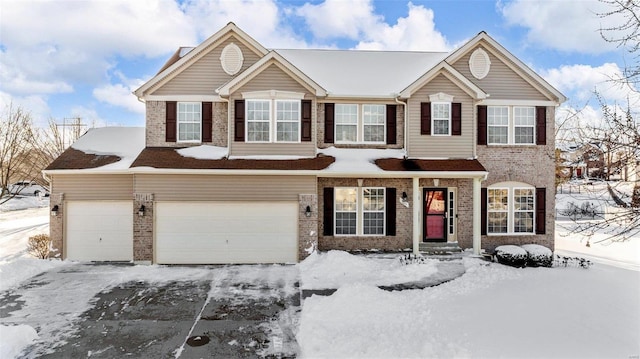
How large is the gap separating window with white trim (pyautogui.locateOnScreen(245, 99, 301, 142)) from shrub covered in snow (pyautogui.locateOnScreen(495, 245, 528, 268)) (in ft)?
26.6

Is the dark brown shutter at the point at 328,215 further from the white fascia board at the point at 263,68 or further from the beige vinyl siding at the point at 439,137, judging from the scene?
the white fascia board at the point at 263,68

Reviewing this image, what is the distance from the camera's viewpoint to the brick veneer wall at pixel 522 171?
13828 millimetres

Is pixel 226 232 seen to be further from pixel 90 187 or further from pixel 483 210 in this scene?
pixel 483 210

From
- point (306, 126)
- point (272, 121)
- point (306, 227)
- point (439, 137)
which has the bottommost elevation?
point (306, 227)

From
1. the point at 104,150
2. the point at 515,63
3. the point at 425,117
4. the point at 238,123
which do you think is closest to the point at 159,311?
the point at 238,123

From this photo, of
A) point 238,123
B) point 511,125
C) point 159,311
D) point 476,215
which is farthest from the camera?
point 511,125

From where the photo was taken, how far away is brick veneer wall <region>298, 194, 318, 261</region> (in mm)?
12367

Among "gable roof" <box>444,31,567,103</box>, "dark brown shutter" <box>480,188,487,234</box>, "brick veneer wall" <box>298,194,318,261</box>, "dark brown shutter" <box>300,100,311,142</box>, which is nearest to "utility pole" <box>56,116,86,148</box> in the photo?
"dark brown shutter" <box>300,100,311,142</box>

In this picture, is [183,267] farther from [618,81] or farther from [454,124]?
[618,81]

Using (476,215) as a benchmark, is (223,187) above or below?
above

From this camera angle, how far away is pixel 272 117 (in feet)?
42.1

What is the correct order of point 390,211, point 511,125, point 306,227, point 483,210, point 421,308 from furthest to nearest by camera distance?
point 511,125 → point 483,210 → point 390,211 → point 306,227 → point 421,308

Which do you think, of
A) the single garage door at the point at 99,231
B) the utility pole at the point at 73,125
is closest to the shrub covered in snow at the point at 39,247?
the single garage door at the point at 99,231

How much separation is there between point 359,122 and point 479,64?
210 inches
